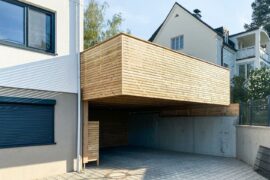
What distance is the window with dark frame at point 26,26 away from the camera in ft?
27.0

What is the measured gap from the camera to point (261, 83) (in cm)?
1680

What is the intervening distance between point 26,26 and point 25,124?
308 centimetres

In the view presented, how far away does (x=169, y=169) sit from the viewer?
32.5 feet

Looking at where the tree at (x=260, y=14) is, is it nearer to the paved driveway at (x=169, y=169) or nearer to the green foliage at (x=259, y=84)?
the green foliage at (x=259, y=84)

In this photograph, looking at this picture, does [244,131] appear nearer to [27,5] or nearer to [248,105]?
[248,105]

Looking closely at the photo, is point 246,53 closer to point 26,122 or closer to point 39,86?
point 39,86

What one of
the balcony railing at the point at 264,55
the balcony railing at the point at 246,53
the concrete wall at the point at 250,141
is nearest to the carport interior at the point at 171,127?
the concrete wall at the point at 250,141

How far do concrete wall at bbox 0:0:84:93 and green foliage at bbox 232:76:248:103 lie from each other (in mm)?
11676

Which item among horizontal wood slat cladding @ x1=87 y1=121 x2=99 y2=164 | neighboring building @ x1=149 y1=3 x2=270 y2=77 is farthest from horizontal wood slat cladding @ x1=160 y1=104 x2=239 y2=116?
neighboring building @ x1=149 y1=3 x2=270 y2=77

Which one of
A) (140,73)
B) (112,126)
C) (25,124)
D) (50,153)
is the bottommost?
(112,126)

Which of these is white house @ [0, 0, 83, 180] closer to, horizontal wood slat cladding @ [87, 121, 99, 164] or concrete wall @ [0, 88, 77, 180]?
concrete wall @ [0, 88, 77, 180]

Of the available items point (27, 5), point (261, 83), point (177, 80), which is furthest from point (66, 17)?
point (261, 83)

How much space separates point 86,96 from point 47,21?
9.33ft

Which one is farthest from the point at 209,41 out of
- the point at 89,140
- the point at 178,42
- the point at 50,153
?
the point at 50,153
